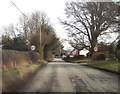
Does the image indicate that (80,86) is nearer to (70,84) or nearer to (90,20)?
(70,84)

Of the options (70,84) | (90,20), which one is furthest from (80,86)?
(90,20)

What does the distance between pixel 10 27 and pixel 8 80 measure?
38666 millimetres

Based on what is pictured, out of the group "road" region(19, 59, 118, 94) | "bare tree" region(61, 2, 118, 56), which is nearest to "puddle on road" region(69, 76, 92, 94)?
"road" region(19, 59, 118, 94)

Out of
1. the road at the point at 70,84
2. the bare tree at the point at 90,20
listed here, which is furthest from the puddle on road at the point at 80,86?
the bare tree at the point at 90,20

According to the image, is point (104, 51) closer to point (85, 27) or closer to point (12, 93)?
point (85, 27)

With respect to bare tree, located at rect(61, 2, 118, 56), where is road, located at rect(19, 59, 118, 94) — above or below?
below

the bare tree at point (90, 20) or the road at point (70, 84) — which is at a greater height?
the bare tree at point (90, 20)

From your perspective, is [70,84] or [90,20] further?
[90,20]

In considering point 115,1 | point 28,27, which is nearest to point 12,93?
point 115,1

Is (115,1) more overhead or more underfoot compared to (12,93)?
more overhead

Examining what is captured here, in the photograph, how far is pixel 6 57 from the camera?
12477 millimetres

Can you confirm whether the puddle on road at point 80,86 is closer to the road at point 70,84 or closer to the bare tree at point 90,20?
the road at point 70,84

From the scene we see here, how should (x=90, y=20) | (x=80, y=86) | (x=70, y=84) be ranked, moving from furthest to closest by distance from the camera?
(x=90, y=20) → (x=70, y=84) → (x=80, y=86)

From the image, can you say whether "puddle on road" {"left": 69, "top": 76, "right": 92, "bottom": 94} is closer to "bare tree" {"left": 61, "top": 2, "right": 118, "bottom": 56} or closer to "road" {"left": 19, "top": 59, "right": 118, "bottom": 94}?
"road" {"left": 19, "top": 59, "right": 118, "bottom": 94}
